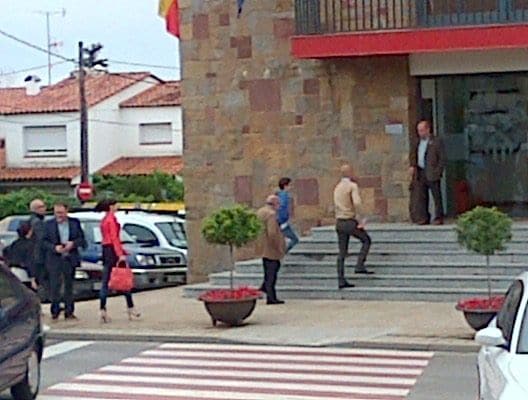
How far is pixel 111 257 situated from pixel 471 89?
8.44m

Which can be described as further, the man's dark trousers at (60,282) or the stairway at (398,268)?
the stairway at (398,268)

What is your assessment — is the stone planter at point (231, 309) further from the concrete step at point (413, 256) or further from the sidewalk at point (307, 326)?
the concrete step at point (413, 256)

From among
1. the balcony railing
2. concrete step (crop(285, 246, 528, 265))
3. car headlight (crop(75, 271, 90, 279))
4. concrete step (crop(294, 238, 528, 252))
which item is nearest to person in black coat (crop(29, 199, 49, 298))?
car headlight (crop(75, 271, 90, 279))

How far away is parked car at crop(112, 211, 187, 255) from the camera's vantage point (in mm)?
25969

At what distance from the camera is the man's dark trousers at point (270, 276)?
65.4ft

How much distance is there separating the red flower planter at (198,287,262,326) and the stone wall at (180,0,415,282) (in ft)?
20.1

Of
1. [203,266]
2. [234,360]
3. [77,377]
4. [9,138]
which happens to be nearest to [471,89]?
[203,266]

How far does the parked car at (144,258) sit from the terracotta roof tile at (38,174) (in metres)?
31.0

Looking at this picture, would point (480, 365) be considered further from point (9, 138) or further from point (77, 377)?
point (9, 138)

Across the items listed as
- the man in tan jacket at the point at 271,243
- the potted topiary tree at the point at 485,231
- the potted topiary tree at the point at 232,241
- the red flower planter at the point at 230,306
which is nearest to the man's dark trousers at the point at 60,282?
the potted topiary tree at the point at 232,241

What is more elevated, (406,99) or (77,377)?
(406,99)

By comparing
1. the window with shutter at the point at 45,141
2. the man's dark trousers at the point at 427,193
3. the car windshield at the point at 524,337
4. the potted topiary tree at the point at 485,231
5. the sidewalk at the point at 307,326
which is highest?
the window with shutter at the point at 45,141

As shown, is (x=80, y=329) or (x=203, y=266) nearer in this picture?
(x=80, y=329)

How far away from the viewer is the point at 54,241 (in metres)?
18.7
